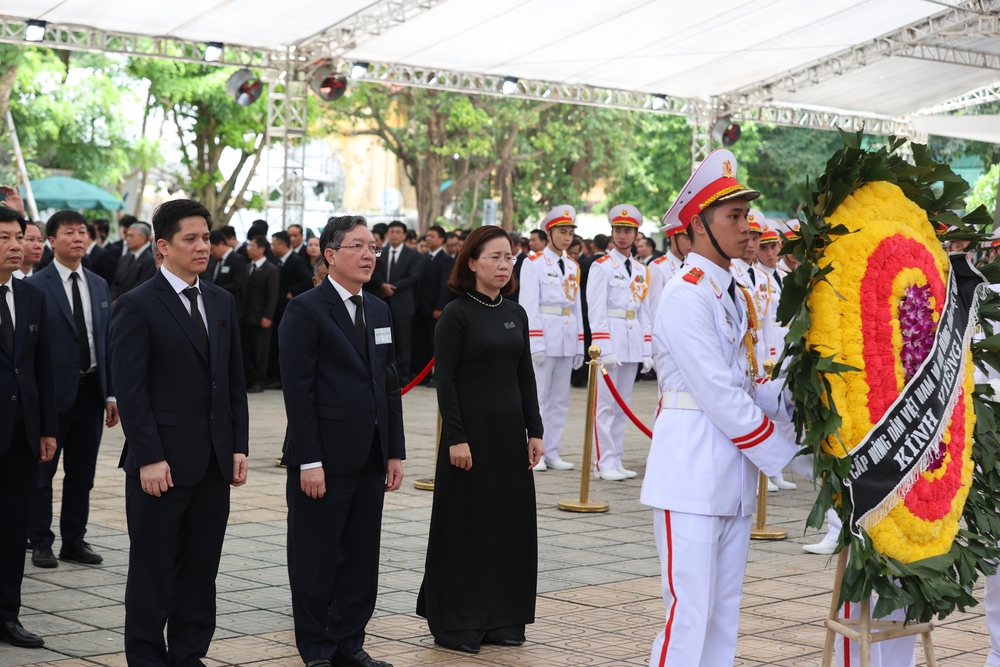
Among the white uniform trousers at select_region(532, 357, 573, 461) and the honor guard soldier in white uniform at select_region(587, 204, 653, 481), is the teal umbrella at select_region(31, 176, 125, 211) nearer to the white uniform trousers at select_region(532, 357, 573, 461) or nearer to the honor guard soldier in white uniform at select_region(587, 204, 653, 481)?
the white uniform trousers at select_region(532, 357, 573, 461)

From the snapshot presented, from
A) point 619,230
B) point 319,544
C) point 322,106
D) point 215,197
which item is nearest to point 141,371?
point 319,544

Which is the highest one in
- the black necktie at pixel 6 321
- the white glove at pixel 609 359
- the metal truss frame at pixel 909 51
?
the metal truss frame at pixel 909 51

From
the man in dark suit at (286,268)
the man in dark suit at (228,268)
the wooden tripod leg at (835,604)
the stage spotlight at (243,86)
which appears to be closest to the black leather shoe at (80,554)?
the wooden tripod leg at (835,604)

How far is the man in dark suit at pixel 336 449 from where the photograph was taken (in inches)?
194

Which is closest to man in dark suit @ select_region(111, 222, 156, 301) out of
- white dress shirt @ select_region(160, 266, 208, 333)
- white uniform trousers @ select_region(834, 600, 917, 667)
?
white dress shirt @ select_region(160, 266, 208, 333)

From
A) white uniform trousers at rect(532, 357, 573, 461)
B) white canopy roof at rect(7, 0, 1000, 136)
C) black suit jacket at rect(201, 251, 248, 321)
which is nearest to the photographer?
white uniform trousers at rect(532, 357, 573, 461)

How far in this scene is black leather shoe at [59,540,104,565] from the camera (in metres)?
6.75

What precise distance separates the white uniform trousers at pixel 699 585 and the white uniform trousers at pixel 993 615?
1540mm

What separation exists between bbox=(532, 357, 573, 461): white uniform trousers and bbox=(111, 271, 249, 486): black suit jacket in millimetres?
5768

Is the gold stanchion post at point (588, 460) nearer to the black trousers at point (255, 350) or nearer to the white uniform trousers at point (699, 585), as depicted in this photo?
the white uniform trousers at point (699, 585)

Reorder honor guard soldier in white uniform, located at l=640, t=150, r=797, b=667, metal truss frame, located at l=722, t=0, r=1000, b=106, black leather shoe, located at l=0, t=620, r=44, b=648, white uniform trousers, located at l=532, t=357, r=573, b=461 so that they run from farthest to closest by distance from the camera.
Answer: metal truss frame, located at l=722, t=0, r=1000, b=106
white uniform trousers, located at l=532, t=357, r=573, b=461
black leather shoe, located at l=0, t=620, r=44, b=648
honor guard soldier in white uniform, located at l=640, t=150, r=797, b=667

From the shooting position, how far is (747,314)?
13.6 ft

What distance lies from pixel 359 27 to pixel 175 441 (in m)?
13.0

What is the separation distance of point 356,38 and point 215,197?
52.3ft
